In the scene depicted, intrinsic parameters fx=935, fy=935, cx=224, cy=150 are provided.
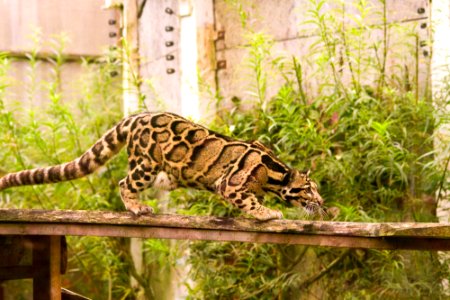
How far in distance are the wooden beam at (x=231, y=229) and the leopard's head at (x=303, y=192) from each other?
14.0 inches

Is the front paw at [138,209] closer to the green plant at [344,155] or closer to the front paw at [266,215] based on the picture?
the front paw at [266,215]

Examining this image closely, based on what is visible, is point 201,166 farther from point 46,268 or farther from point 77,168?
point 46,268

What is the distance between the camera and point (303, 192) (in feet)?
16.5

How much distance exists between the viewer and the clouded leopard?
16.4 ft

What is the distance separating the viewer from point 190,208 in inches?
293

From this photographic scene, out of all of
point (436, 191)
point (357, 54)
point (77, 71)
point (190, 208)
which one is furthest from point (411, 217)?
point (77, 71)

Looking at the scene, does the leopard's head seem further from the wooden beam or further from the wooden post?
the wooden post

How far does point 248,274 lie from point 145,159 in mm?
2415

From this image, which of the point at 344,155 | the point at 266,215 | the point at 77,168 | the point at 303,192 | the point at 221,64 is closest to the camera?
the point at 266,215

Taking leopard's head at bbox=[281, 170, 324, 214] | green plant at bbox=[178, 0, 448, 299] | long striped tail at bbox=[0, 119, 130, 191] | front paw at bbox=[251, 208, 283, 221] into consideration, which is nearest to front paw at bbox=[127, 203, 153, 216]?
long striped tail at bbox=[0, 119, 130, 191]

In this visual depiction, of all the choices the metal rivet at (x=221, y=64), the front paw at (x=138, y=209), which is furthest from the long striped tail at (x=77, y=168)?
the metal rivet at (x=221, y=64)

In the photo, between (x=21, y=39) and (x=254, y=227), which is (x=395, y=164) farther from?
(x=21, y=39)

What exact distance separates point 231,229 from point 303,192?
49 centimetres

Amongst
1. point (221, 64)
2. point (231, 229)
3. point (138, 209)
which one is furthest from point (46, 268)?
point (221, 64)
